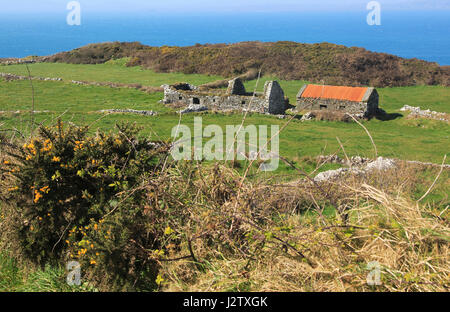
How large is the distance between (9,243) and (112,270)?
1.74 meters

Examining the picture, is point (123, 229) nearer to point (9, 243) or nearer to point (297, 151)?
point (9, 243)

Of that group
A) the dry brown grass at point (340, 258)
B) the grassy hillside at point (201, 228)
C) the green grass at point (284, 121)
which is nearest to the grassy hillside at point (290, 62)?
the green grass at point (284, 121)

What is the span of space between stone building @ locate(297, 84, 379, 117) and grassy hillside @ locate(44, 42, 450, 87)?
1394 cm

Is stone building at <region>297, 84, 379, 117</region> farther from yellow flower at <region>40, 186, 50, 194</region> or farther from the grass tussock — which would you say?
yellow flower at <region>40, 186, 50, 194</region>

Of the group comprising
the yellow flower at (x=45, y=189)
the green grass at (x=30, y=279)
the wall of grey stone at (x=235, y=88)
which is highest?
the wall of grey stone at (x=235, y=88)

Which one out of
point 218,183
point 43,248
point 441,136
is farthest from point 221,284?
point 441,136

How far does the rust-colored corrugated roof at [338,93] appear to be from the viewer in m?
29.4

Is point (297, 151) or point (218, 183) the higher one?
point (218, 183)

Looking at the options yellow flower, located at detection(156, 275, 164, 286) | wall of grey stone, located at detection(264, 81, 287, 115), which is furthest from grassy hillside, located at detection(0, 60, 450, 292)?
wall of grey stone, located at detection(264, 81, 287, 115)

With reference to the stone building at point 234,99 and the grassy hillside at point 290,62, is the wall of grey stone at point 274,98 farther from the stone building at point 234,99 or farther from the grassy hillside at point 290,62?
the grassy hillside at point 290,62

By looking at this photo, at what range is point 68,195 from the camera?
5.03 meters

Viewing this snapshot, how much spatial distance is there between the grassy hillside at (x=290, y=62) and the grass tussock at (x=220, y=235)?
41.0 metres

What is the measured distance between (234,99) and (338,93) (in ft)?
26.7

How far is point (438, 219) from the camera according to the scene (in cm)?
376
